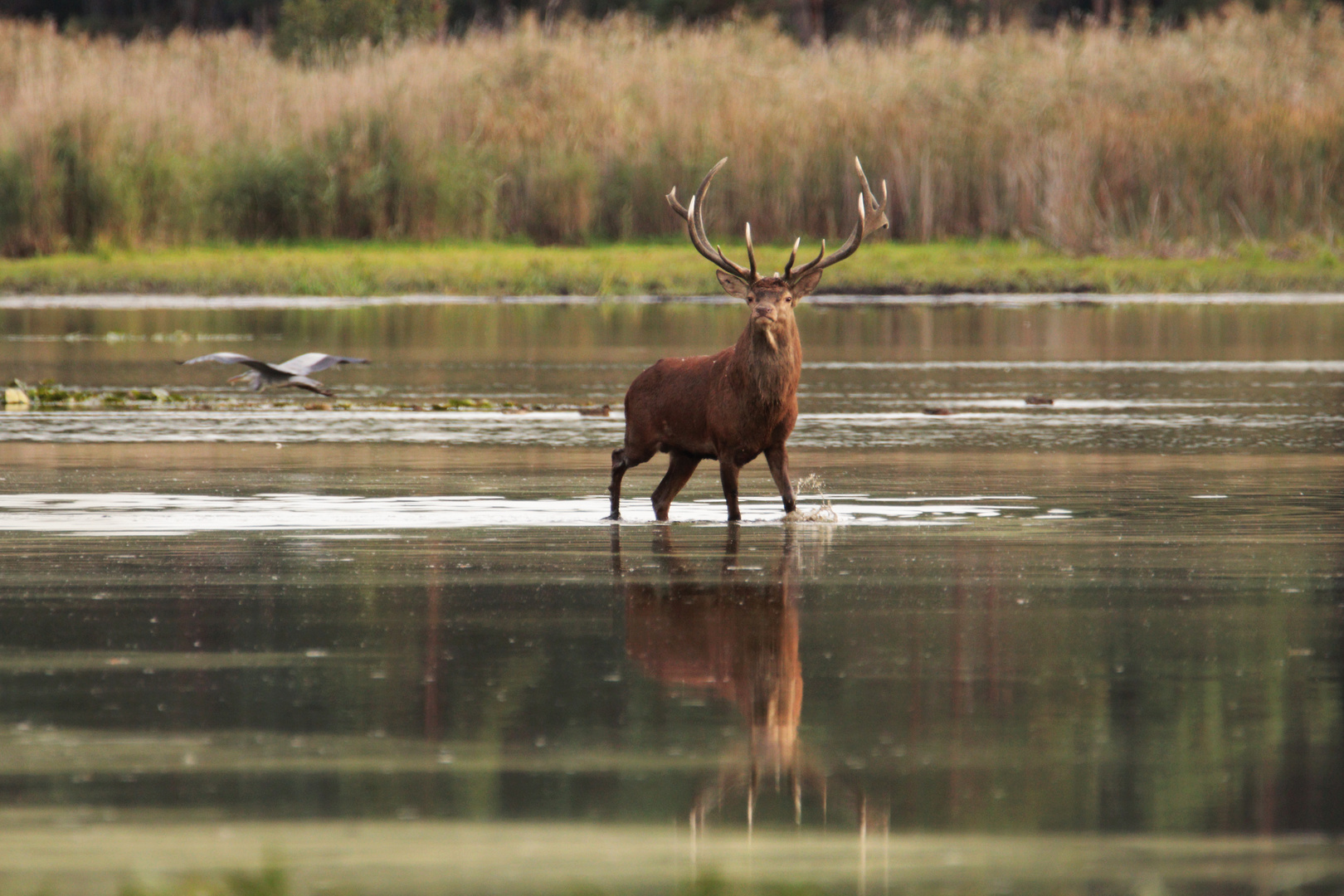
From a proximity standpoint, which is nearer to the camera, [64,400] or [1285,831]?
[1285,831]

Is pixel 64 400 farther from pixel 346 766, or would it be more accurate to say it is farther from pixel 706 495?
pixel 346 766

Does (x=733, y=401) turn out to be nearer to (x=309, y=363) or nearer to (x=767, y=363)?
(x=767, y=363)

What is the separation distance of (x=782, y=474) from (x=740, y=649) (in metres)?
3.58

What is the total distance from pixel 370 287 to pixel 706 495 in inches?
687

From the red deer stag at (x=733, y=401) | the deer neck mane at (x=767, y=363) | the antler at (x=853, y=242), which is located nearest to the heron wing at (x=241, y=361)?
the antler at (x=853, y=242)

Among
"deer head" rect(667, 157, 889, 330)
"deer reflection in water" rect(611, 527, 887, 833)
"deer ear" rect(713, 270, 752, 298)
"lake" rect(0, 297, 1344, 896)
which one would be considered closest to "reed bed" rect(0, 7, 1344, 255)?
"lake" rect(0, 297, 1344, 896)

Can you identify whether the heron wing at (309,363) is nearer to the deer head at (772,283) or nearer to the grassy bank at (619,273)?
the deer head at (772,283)

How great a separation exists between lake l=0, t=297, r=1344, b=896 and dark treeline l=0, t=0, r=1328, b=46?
25.7 meters

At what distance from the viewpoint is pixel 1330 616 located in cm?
862

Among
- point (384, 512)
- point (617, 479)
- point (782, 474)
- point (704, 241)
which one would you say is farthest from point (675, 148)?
point (782, 474)

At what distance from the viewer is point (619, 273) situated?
30.1 m

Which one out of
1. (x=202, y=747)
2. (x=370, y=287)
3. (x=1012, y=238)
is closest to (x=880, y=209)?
(x=202, y=747)

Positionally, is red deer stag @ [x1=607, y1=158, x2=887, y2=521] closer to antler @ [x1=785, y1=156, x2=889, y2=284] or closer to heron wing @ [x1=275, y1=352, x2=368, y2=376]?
antler @ [x1=785, y1=156, x2=889, y2=284]

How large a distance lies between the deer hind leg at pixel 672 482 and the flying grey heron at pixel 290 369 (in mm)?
6247
